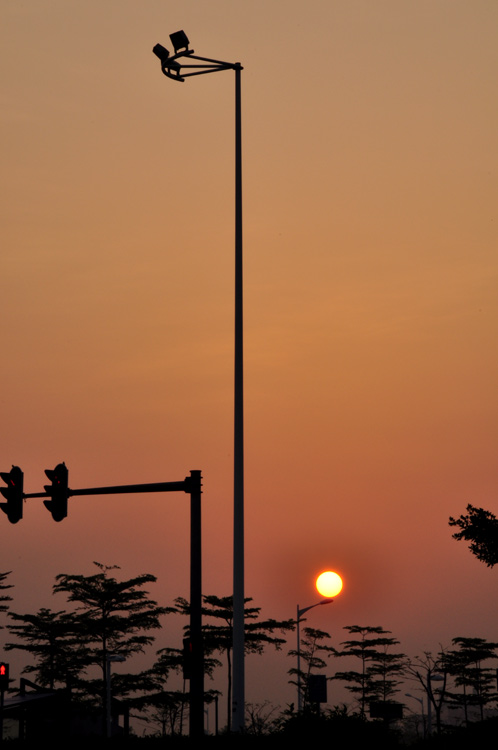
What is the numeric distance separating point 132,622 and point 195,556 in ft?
194

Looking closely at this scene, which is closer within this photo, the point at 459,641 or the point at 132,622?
the point at 132,622

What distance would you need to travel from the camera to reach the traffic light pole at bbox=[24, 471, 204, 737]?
20.9 metres

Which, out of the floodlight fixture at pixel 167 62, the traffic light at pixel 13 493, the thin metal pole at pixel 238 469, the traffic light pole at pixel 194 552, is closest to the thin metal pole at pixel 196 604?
the traffic light pole at pixel 194 552

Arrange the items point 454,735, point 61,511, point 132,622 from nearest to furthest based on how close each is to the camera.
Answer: point 61,511, point 454,735, point 132,622

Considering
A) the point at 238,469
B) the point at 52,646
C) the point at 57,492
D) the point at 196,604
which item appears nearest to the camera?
the point at 57,492

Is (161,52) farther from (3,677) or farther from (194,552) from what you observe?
(3,677)

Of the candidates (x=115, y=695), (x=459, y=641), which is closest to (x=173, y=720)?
(x=115, y=695)

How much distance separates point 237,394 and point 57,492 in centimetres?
768

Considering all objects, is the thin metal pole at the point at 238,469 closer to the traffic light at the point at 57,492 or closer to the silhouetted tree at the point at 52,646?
the traffic light at the point at 57,492

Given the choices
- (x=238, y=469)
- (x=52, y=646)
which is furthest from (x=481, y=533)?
(x=52, y=646)

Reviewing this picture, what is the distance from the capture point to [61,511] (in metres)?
20.6

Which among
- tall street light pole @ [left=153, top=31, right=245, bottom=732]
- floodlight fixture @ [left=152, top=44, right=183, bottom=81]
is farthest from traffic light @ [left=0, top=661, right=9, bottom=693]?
floodlight fixture @ [left=152, top=44, right=183, bottom=81]

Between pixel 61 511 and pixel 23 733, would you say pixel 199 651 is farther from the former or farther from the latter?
pixel 23 733

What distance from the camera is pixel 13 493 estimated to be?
20.7 m
